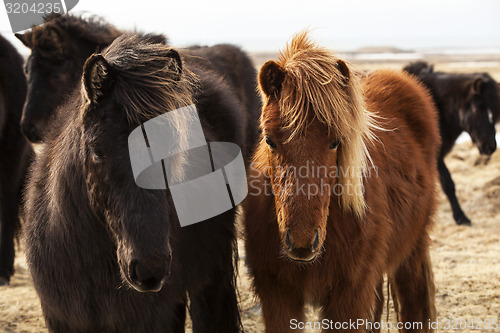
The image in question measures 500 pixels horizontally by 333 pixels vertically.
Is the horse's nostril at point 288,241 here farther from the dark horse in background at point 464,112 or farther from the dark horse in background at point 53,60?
the dark horse in background at point 464,112

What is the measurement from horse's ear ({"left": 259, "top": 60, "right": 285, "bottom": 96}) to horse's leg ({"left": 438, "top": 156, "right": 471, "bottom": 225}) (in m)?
5.94

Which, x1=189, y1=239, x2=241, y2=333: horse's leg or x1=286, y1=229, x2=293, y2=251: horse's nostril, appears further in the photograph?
x1=189, y1=239, x2=241, y2=333: horse's leg

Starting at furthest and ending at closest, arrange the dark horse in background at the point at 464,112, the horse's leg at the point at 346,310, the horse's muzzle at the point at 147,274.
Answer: the dark horse in background at the point at 464,112 < the horse's leg at the point at 346,310 < the horse's muzzle at the point at 147,274

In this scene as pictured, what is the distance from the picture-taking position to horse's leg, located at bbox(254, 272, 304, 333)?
287cm

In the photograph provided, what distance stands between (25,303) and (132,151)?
330 centimetres

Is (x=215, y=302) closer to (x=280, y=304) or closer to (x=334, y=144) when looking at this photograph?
(x=280, y=304)

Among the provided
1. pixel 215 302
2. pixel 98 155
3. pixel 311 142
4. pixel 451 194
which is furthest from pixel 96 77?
pixel 451 194

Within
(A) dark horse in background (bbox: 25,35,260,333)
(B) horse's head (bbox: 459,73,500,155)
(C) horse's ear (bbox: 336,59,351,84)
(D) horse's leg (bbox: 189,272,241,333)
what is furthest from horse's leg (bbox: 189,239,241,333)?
(B) horse's head (bbox: 459,73,500,155)

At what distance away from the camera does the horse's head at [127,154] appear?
2156mm

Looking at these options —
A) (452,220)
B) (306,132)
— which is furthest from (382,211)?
(452,220)

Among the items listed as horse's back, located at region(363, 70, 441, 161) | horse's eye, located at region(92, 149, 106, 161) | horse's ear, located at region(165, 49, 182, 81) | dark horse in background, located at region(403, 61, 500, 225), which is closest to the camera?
horse's eye, located at region(92, 149, 106, 161)

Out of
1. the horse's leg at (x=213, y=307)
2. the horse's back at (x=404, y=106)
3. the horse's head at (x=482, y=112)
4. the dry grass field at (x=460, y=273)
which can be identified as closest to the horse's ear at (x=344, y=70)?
the horse's back at (x=404, y=106)

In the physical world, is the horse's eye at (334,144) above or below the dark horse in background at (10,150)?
above

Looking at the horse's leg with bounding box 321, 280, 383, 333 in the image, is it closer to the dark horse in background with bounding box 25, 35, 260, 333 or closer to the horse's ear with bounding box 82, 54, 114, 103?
the dark horse in background with bounding box 25, 35, 260, 333
